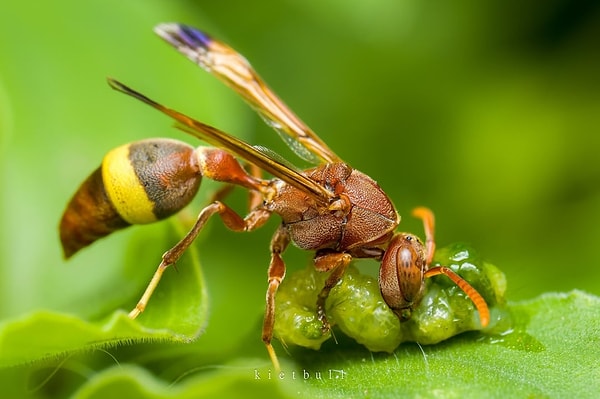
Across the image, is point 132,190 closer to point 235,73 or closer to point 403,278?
point 235,73

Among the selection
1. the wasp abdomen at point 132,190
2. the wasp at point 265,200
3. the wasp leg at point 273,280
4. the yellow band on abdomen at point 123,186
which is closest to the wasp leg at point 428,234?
the wasp at point 265,200

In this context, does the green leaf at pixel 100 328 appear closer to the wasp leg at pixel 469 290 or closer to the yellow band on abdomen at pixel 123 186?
the yellow band on abdomen at pixel 123 186

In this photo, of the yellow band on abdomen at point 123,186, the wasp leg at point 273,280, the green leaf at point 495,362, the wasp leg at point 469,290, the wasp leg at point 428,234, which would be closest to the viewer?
the green leaf at point 495,362

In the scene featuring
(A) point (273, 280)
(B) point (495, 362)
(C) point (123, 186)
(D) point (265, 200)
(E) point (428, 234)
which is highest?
(E) point (428, 234)

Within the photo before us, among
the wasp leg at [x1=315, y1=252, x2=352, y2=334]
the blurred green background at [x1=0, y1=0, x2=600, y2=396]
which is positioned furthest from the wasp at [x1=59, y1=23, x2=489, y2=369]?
the blurred green background at [x1=0, y1=0, x2=600, y2=396]

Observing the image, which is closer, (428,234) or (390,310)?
(390,310)

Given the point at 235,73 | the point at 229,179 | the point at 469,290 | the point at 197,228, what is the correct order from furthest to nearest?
the point at 235,73
the point at 229,179
the point at 197,228
the point at 469,290

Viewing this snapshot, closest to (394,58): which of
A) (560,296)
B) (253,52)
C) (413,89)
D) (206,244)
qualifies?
(413,89)

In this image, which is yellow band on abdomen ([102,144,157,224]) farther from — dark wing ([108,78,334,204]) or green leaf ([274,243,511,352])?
green leaf ([274,243,511,352])

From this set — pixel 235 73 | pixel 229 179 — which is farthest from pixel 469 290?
pixel 235 73
